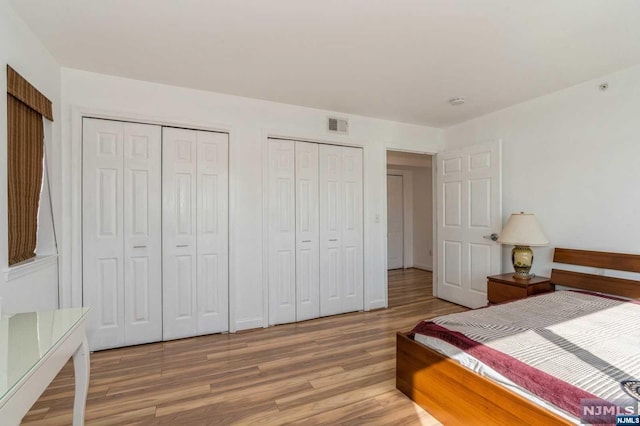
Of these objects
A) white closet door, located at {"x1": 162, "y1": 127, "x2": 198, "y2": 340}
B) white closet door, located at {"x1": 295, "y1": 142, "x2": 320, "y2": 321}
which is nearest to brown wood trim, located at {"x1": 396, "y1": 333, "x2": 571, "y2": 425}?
white closet door, located at {"x1": 295, "y1": 142, "x2": 320, "y2": 321}

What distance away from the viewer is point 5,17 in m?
1.78

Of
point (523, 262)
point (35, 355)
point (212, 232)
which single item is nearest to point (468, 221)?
point (523, 262)

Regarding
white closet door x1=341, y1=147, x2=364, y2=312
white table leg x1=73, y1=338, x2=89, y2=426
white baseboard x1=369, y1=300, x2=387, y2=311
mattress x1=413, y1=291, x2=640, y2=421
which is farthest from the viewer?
white baseboard x1=369, y1=300, x2=387, y2=311

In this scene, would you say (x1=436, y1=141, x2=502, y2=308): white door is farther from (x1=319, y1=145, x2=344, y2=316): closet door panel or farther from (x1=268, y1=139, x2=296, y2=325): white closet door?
(x1=268, y1=139, x2=296, y2=325): white closet door

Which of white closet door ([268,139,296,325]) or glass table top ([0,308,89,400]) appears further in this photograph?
Answer: white closet door ([268,139,296,325])

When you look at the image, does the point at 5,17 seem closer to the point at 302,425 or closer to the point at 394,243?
the point at 302,425

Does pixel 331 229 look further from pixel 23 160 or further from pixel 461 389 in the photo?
pixel 23 160

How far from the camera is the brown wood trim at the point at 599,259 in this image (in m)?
2.56

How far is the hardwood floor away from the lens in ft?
6.11

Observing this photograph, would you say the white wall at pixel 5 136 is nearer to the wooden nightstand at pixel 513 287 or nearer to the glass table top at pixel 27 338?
the glass table top at pixel 27 338

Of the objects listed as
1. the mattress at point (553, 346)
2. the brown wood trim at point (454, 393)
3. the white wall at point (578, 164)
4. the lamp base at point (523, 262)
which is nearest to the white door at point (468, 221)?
the white wall at point (578, 164)

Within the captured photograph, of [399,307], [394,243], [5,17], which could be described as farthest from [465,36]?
[394,243]

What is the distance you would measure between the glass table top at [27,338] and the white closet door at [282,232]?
79.3 inches

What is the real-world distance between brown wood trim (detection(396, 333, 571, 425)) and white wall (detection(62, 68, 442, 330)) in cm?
178
